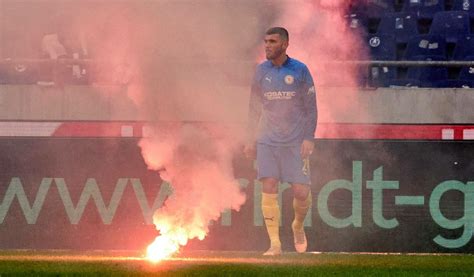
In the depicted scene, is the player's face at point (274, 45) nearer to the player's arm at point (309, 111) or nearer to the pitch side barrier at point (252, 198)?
the player's arm at point (309, 111)

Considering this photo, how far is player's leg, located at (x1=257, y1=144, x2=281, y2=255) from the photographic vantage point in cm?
1110

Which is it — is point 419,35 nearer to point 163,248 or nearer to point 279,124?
point 279,124

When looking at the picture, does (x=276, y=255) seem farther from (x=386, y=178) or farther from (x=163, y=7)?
(x=163, y=7)

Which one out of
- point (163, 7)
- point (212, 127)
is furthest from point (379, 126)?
point (163, 7)

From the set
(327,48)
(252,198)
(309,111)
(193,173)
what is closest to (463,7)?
(327,48)

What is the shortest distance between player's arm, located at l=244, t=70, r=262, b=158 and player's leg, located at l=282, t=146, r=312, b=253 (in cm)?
37

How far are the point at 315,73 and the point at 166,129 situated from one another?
1.94 metres

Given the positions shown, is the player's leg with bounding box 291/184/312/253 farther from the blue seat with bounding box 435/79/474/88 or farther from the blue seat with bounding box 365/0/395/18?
the blue seat with bounding box 365/0/395/18

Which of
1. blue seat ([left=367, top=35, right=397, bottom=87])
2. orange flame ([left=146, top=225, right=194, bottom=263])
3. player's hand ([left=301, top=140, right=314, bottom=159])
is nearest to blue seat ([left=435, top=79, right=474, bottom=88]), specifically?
blue seat ([left=367, top=35, right=397, bottom=87])

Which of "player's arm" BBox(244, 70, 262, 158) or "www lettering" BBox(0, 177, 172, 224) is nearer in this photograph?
"player's arm" BBox(244, 70, 262, 158)

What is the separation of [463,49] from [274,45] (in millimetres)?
4433

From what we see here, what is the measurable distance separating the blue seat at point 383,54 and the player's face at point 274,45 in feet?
10.3

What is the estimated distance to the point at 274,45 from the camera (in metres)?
11.0

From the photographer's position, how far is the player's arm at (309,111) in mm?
11148
